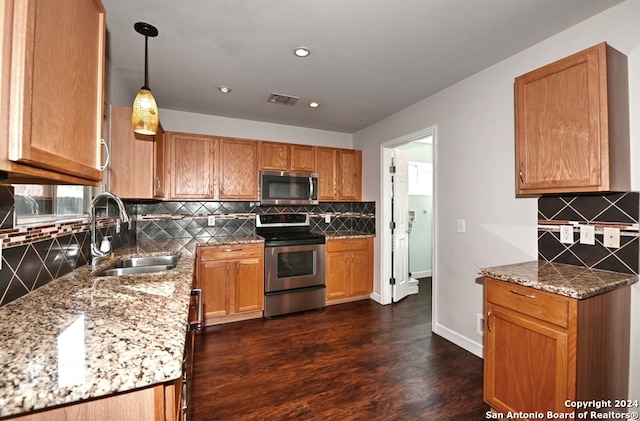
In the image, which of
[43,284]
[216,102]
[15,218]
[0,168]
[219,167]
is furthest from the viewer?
[219,167]

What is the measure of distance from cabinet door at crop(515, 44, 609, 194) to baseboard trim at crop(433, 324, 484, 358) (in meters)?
1.45

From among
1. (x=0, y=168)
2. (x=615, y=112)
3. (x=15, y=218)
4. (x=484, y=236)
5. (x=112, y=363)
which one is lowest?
(x=112, y=363)

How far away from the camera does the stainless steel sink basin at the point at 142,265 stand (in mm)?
1929

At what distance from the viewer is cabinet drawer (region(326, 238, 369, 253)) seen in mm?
3722

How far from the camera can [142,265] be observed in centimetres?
221

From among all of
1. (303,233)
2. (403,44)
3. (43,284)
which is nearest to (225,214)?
(303,233)

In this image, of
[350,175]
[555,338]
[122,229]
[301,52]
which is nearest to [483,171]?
[555,338]

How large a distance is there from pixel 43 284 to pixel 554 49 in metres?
3.38

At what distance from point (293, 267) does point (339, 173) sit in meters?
1.54

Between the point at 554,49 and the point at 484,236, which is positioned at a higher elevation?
the point at 554,49

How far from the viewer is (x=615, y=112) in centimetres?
153

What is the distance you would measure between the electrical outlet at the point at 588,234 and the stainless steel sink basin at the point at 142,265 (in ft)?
8.86

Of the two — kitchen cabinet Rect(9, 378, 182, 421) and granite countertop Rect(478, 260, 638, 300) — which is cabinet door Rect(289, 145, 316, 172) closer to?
granite countertop Rect(478, 260, 638, 300)

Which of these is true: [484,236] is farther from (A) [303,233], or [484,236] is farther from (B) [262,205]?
(B) [262,205]
